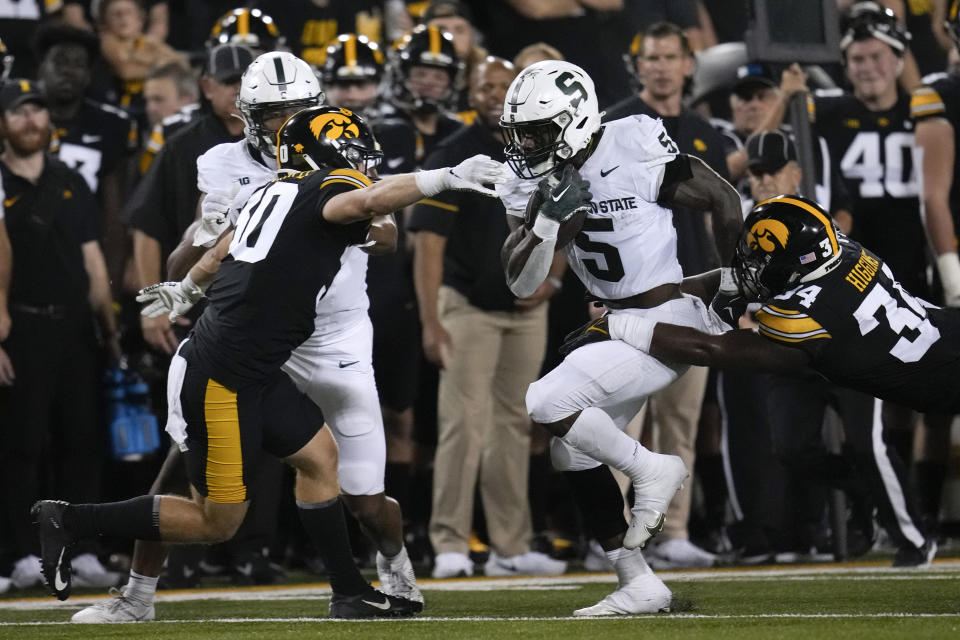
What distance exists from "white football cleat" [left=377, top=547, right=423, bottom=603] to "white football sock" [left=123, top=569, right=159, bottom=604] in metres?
0.79

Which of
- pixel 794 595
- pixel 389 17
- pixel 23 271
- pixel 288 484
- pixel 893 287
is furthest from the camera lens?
pixel 389 17

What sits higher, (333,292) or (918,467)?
(333,292)

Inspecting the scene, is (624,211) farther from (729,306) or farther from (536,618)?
(536,618)

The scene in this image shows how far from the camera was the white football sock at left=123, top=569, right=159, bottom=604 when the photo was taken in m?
5.69

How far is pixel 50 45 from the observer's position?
8688mm

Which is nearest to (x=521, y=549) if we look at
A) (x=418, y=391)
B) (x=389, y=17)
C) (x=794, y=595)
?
(x=418, y=391)

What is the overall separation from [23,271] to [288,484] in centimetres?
169

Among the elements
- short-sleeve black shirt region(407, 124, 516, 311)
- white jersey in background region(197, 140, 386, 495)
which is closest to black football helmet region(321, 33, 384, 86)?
short-sleeve black shirt region(407, 124, 516, 311)

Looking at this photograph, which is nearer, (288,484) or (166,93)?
(288,484)

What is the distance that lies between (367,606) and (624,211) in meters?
1.59

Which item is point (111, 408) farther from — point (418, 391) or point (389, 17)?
point (389, 17)

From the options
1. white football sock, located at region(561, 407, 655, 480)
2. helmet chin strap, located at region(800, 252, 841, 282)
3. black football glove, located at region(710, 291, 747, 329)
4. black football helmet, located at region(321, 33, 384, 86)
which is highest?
black football helmet, located at region(321, 33, 384, 86)

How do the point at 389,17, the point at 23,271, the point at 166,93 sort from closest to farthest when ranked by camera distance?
the point at 23,271 → the point at 166,93 → the point at 389,17

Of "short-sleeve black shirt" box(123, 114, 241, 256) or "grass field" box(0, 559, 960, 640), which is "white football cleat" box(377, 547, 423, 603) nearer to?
"grass field" box(0, 559, 960, 640)
